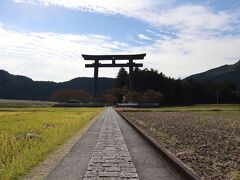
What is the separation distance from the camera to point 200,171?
879 cm

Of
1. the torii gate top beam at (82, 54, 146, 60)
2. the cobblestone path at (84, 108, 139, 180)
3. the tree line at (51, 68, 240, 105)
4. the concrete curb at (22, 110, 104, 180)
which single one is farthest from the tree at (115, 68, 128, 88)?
the cobblestone path at (84, 108, 139, 180)

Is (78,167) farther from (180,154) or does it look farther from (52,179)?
(180,154)

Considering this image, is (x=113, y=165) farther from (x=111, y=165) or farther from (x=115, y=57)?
(x=115, y=57)

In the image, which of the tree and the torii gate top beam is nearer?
the torii gate top beam

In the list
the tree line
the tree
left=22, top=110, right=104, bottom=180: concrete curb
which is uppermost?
the tree

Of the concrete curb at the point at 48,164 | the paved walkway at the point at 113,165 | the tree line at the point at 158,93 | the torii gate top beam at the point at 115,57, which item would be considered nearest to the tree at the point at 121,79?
the tree line at the point at 158,93

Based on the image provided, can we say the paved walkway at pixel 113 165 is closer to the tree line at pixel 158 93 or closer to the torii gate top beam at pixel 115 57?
the torii gate top beam at pixel 115 57

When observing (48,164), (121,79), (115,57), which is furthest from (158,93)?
(48,164)

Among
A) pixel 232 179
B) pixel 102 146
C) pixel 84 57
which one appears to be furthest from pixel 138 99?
pixel 232 179

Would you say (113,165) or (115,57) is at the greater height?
(115,57)

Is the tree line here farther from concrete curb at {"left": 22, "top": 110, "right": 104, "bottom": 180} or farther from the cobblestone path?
the cobblestone path

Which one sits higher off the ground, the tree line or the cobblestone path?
the tree line

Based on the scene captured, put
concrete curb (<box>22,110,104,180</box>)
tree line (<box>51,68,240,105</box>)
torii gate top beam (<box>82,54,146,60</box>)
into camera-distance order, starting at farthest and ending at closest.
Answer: tree line (<box>51,68,240,105</box>)
torii gate top beam (<box>82,54,146,60</box>)
concrete curb (<box>22,110,104,180</box>)

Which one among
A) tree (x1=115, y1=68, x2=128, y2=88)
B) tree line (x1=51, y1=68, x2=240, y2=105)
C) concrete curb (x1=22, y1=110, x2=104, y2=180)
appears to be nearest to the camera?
concrete curb (x1=22, y1=110, x2=104, y2=180)
